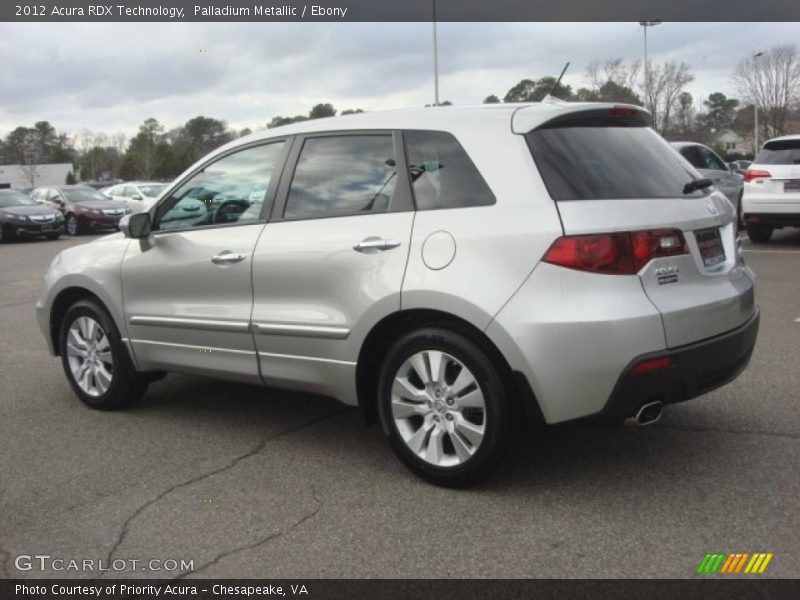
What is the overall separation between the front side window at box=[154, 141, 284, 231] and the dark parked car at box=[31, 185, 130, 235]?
1933 cm

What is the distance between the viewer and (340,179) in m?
4.21

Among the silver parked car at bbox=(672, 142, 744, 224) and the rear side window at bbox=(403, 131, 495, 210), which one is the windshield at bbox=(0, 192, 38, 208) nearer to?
the silver parked car at bbox=(672, 142, 744, 224)

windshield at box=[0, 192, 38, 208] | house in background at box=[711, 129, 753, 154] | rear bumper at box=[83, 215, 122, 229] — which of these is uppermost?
house in background at box=[711, 129, 753, 154]

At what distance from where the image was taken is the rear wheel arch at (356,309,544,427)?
3510mm

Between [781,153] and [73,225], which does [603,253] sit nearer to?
[781,153]

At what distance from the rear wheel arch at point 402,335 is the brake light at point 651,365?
0.44m

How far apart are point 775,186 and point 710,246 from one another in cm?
938

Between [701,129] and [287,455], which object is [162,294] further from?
[701,129]

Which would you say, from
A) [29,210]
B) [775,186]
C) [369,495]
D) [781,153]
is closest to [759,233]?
[775,186]

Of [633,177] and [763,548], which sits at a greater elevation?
A: [633,177]

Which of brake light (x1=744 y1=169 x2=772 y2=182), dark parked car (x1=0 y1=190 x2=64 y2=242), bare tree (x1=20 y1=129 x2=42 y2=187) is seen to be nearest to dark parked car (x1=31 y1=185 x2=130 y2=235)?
dark parked car (x1=0 y1=190 x2=64 y2=242)

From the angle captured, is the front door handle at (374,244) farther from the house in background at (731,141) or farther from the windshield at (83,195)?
the house in background at (731,141)

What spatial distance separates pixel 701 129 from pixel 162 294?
5903 centimetres
